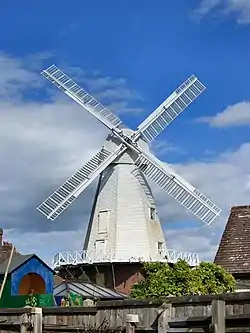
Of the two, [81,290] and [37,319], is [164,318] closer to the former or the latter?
[37,319]

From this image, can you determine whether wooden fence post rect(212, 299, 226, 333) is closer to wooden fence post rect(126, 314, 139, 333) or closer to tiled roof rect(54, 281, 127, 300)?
wooden fence post rect(126, 314, 139, 333)

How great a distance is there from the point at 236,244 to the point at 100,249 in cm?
1187

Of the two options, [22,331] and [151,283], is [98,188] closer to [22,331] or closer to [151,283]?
[151,283]

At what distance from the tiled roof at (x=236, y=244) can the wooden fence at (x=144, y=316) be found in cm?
2169

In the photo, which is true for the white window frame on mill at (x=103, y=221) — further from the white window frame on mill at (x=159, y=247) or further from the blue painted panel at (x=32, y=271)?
the blue painted panel at (x=32, y=271)

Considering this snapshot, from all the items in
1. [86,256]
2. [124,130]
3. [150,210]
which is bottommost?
[86,256]

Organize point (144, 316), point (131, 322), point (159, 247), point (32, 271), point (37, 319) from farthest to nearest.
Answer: point (159, 247), point (32, 271), point (37, 319), point (144, 316), point (131, 322)

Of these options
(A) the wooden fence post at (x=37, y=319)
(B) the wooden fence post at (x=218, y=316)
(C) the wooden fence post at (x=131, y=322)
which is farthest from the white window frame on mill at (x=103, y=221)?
(B) the wooden fence post at (x=218, y=316)

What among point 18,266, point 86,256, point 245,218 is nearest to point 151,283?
point 18,266

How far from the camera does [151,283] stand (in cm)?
3120

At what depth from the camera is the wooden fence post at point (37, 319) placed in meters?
14.4

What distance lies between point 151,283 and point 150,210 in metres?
17.3

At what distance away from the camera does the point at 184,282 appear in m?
31.4

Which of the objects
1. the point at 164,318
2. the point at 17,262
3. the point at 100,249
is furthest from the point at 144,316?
the point at 100,249
